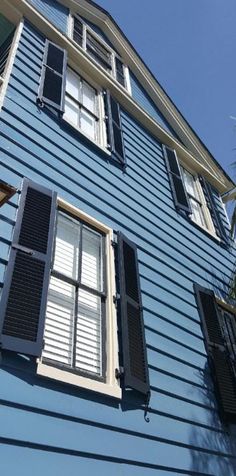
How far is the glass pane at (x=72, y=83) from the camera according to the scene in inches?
214

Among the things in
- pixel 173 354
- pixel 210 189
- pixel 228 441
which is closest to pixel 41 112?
pixel 173 354

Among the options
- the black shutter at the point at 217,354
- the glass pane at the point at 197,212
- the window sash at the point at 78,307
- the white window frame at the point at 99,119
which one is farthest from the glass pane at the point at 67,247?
the glass pane at the point at 197,212

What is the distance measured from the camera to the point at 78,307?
10.6ft

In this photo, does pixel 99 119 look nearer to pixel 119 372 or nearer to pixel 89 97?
pixel 89 97

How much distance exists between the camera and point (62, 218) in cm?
365

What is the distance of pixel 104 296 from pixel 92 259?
0.40m

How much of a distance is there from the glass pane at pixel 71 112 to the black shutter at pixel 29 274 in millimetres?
1747

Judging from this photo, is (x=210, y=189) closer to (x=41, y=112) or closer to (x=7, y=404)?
(x=41, y=112)

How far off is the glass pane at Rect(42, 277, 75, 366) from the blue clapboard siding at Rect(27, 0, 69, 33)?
15.0ft

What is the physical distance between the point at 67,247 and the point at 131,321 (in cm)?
85

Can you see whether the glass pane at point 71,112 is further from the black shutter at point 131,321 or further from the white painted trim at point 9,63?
the black shutter at point 131,321

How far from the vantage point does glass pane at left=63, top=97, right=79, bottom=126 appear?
489cm

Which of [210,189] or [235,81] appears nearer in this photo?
[235,81]

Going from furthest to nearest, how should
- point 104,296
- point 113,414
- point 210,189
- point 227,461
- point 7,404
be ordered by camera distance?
point 210,189 < point 227,461 < point 104,296 < point 113,414 < point 7,404
